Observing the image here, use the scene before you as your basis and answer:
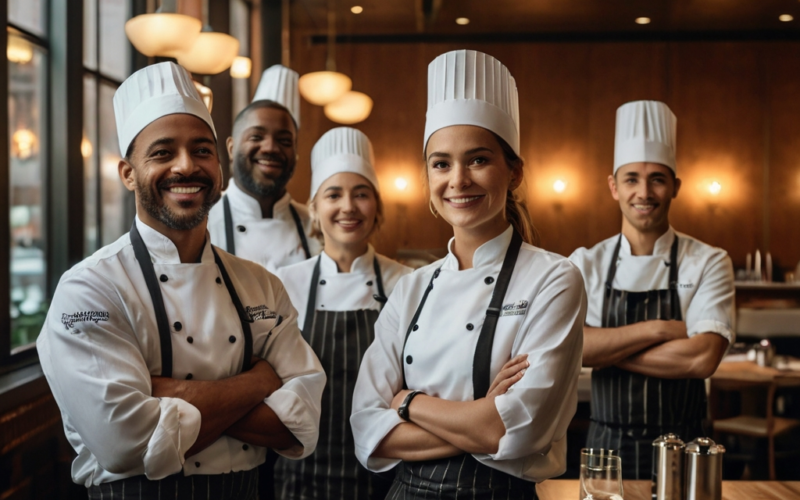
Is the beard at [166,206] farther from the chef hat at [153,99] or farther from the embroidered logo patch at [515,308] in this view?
the embroidered logo patch at [515,308]

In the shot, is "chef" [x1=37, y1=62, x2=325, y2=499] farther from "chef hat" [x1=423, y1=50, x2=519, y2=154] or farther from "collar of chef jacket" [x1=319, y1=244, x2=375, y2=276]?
"collar of chef jacket" [x1=319, y1=244, x2=375, y2=276]

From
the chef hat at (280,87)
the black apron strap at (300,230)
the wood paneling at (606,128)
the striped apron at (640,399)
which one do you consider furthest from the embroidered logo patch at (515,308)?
the wood paneling at (606,128)

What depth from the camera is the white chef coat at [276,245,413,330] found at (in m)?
2.54

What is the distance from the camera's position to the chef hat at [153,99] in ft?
5.43

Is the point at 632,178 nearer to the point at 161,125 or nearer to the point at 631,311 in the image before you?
the point at 631,311

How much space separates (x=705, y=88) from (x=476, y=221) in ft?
28.9

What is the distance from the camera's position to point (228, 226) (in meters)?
2.96

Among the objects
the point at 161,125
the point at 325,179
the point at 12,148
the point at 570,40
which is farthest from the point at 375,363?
the point at 570,40

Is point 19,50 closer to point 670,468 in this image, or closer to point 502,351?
point 502,351

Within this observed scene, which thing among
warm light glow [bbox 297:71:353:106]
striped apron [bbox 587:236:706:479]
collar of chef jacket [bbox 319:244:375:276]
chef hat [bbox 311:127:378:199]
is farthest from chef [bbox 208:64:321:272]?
warm light glow [bbox 297:71:353:106]

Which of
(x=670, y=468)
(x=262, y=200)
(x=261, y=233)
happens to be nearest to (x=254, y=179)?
(x=262, y=200)

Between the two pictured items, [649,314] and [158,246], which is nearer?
[158,246]

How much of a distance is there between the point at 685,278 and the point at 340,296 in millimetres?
1199

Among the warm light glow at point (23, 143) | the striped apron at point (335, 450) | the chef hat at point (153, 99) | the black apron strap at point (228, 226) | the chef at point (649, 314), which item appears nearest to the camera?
the chef hat at point (153, 99)
